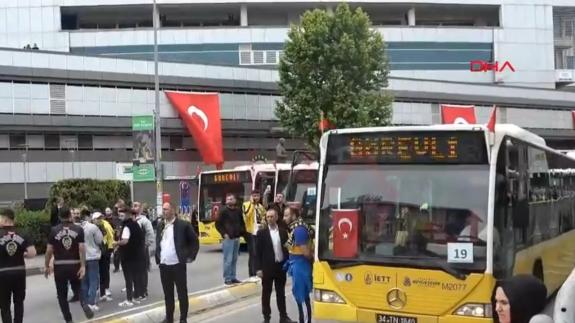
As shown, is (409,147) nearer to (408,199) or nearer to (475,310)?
(408,199)

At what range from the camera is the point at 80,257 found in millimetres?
10141

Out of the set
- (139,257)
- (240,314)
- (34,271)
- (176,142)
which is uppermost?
(176,142)

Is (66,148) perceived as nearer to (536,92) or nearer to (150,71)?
(150,71)

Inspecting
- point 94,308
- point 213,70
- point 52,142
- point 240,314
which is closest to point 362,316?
point 240,314

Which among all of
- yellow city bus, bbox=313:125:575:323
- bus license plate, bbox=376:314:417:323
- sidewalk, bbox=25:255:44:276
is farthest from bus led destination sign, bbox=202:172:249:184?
bus license plate, bbox=376:314:417:323

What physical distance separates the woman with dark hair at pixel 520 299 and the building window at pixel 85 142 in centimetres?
3442

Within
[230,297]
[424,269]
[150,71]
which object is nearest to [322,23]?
[150,71]

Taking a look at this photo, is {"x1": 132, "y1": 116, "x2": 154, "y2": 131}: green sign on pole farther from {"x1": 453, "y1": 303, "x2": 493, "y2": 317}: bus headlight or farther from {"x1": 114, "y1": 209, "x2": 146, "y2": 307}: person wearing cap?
{"x1": 453, "y1": 303, "x2": 493, "y2": 317}: bus headlight

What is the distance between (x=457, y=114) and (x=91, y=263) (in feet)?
131

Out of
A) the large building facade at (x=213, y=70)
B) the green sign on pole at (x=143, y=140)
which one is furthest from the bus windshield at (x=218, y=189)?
the large building facade at (x=213, y=70)

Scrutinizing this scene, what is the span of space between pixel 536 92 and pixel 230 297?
46881 millimetres

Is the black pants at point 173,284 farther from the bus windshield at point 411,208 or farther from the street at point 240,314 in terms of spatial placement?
the bus windshield at point 411,208

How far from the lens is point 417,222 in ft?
24.9

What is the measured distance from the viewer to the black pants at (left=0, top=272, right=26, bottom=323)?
29.3ft
